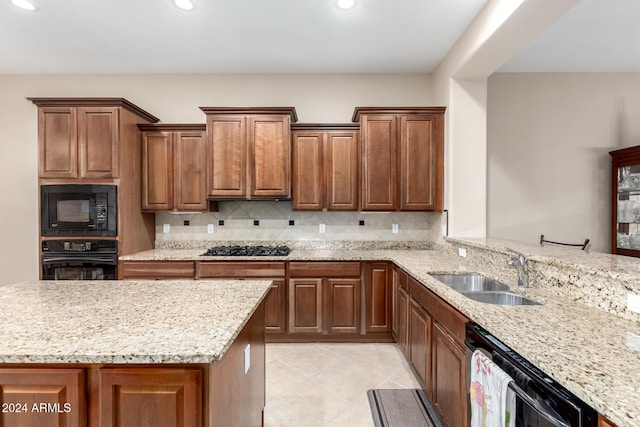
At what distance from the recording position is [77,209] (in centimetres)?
312

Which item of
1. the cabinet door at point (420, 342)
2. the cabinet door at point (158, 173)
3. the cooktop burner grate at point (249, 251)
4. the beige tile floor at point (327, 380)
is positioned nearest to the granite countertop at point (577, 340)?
the cabinet door at point (420, 342)

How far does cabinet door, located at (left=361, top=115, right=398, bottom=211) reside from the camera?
11.0ft

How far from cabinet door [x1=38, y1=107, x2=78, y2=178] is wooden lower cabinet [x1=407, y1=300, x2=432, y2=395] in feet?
11.6

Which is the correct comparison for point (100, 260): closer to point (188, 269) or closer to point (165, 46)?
point (188, 269)

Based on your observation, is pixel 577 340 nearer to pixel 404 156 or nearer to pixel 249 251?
pixel 404 156

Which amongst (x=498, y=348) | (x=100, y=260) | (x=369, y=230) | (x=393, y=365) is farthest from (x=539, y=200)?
(x=100, y=260)

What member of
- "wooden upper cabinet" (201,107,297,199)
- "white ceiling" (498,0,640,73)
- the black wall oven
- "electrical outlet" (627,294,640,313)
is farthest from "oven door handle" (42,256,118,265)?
"white ceiling" (498,0,640,73)

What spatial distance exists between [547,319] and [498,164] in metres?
2.80

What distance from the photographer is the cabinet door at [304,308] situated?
3.19 m

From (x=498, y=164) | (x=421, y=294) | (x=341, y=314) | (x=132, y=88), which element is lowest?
(x=341, y=314)

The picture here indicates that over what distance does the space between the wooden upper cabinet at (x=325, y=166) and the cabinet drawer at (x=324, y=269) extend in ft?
2.16

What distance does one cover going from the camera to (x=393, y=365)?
9.11 feet

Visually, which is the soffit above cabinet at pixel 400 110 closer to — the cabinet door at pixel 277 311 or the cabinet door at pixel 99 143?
the cabinet door at pixel 277 311

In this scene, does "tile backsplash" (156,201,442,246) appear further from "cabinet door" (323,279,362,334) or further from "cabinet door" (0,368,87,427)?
"cabinet door" (0,368,87,427)
